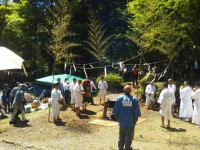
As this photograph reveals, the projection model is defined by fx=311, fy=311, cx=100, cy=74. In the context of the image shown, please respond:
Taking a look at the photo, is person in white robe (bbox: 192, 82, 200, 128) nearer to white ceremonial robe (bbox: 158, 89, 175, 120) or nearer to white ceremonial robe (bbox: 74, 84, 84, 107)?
white ceremonial robe (bbox: 158, 89, 175, 120)

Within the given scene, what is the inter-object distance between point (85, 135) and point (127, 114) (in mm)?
3409

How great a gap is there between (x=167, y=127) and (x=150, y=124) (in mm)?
801

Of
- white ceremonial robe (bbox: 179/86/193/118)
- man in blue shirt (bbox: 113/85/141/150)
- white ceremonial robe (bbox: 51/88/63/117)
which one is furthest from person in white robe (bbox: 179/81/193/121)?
man in blue shirt (bbox: 113/85/141/150)

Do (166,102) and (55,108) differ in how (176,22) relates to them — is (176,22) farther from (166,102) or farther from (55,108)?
(55,108)

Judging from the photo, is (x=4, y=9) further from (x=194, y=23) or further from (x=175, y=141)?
(x=175, y=141)

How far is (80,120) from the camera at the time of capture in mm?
14227

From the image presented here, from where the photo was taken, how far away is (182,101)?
47.8ft

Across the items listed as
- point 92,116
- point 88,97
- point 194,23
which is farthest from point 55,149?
point 194,23

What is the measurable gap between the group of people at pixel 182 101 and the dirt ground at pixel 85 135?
1.53 feet

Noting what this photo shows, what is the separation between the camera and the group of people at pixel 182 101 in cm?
1284

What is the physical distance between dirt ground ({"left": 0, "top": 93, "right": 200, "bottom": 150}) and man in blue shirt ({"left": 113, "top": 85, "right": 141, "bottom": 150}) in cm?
116

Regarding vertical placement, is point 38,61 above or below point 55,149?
above

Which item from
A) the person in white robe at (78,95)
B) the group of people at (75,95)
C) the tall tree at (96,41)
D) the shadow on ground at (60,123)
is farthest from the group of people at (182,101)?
the tall tree at (96,41)

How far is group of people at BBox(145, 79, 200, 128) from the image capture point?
12.8 meters
